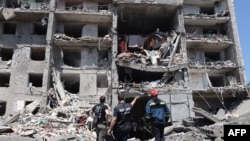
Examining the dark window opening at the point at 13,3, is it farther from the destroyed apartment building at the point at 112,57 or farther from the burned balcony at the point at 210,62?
the burned balcony at the point at 210,62

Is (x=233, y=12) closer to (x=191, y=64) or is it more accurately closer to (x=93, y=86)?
(x=191, y=64)

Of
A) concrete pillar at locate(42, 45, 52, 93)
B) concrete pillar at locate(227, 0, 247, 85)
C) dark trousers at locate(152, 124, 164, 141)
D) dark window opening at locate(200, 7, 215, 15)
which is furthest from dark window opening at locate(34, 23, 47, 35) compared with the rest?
dark trousers at locate(152, 124, 164, 141)

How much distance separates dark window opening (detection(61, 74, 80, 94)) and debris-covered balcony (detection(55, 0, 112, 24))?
5474 millimetres

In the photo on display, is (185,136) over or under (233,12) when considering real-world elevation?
under

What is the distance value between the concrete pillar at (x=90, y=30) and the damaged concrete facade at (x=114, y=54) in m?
A: 0.10

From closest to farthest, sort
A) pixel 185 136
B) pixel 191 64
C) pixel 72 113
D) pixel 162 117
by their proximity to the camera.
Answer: pixel 162 117, pixel 185 136, pixel 72 113, pixel 191 64

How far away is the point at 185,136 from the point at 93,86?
15.4 m

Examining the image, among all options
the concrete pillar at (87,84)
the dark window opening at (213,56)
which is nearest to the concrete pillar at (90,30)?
the concrete pillar at (87,84)

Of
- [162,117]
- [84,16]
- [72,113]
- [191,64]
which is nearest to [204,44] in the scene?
[191,64]

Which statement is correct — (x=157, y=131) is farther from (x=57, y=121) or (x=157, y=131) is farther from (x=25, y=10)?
(x=25, y=10)

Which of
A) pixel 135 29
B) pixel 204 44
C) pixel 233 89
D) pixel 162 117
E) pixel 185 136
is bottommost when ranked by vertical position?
pixel 185 136

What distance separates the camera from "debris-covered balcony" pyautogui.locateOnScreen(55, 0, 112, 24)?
3020 centimetres

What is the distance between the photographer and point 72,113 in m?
24.8

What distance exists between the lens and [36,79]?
3075 cm
